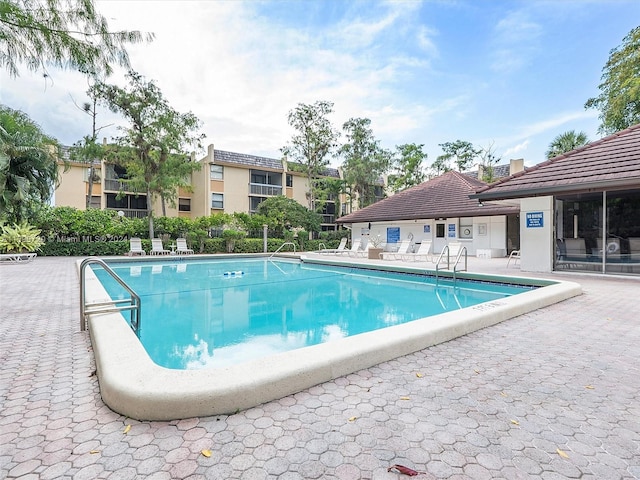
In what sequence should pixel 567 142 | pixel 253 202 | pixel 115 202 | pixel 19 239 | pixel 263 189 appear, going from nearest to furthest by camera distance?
pixel 19 239, pixel 567 142, pixel 115 202, pixel 253 202, pixel 263 189

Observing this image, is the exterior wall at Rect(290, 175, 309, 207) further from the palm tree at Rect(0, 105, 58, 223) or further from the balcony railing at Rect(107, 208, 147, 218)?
the palm tree at Rect(0, 105, 58, 223)

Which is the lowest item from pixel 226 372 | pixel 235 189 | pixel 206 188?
pixel 226 372

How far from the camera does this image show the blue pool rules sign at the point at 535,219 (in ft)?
37.4

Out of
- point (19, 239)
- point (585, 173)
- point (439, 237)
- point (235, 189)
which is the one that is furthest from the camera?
point (235, 189)

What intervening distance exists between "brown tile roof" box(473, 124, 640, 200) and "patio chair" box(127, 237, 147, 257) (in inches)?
686

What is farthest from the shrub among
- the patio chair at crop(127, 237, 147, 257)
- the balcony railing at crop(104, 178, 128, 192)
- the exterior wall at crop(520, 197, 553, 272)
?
the exterior wall at crop(520, 197, 553, 272)

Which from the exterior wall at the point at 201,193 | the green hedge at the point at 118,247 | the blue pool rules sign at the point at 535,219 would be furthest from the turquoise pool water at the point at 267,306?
the exterior wall at the point at 201,193

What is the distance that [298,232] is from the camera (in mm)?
27094

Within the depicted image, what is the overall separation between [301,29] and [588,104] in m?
19.6

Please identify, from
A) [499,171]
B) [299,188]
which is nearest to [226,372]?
[299,188]

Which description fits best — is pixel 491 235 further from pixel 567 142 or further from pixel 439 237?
pixel 567 142

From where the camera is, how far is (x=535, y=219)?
1152 cm

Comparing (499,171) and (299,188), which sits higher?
(499,171)

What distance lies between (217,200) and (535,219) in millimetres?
25798
